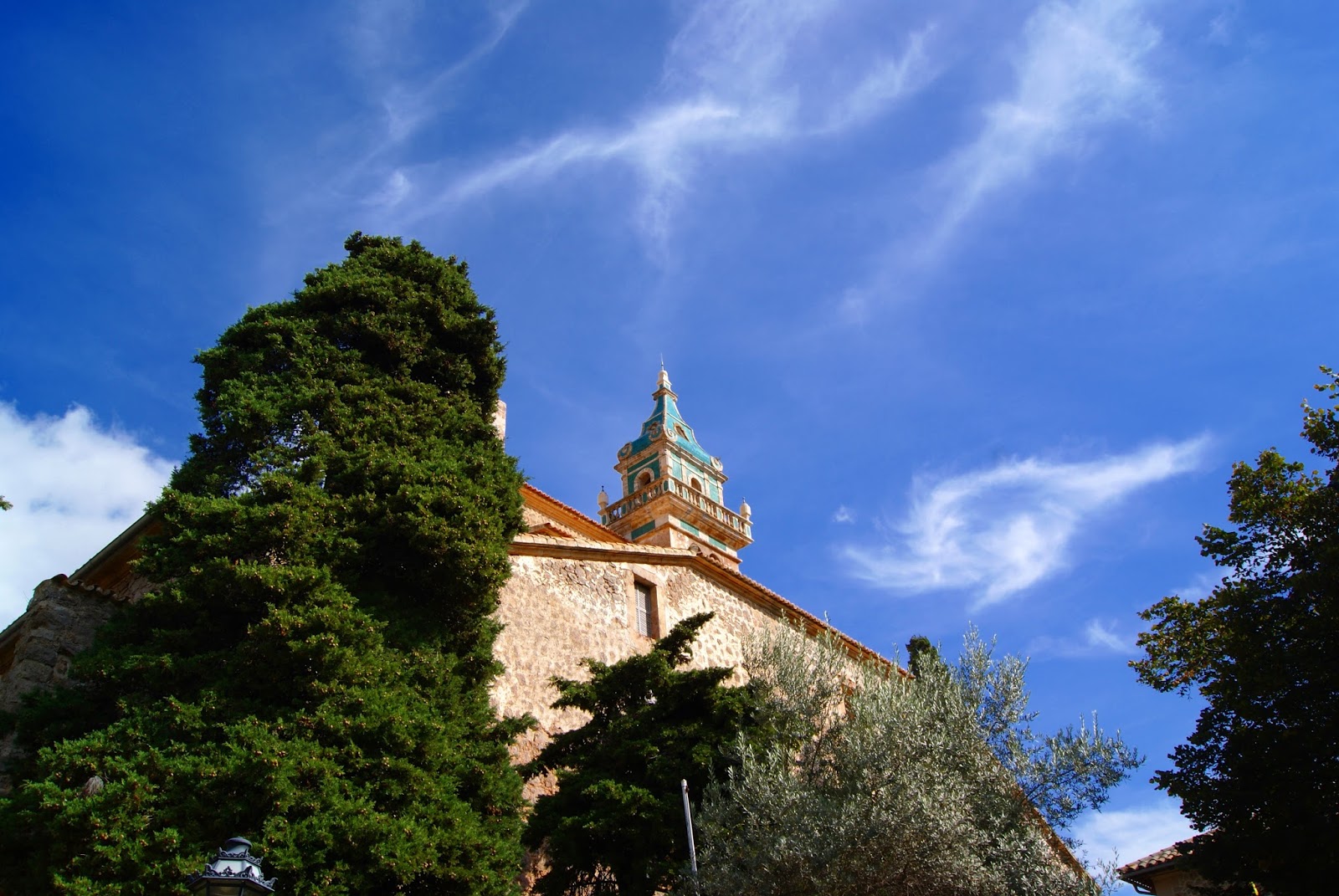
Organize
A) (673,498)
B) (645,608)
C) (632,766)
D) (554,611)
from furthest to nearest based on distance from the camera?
(673,498) < (645,608) < (554,611) < (632,766)

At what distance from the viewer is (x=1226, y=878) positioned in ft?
41.4

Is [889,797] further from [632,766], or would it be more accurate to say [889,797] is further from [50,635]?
[50,635]

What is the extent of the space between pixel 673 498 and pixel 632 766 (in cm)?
2881

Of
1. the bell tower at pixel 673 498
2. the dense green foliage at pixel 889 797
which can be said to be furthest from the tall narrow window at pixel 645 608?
the bell tower at pixel 673 498

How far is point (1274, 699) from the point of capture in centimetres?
1302

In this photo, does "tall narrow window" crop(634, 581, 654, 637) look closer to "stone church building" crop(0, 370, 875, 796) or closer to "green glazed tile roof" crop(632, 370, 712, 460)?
"stone church building" crop(0, 370, 875, 796)

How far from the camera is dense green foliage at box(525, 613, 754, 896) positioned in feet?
37.6

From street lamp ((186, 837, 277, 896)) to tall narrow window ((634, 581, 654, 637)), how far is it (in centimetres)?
1171

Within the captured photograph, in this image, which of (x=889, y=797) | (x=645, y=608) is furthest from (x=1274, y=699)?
(x=645, y=608)

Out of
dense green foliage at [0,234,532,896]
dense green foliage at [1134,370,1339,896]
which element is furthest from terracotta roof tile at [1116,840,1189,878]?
dense green foliage at [0,234,532,896]

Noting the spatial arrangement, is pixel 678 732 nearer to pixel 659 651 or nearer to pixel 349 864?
pixel 659 651

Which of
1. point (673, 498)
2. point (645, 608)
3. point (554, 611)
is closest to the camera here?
point (554, 611)

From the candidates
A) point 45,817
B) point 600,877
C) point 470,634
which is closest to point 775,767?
point 600,877

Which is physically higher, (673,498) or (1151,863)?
(673,498)
